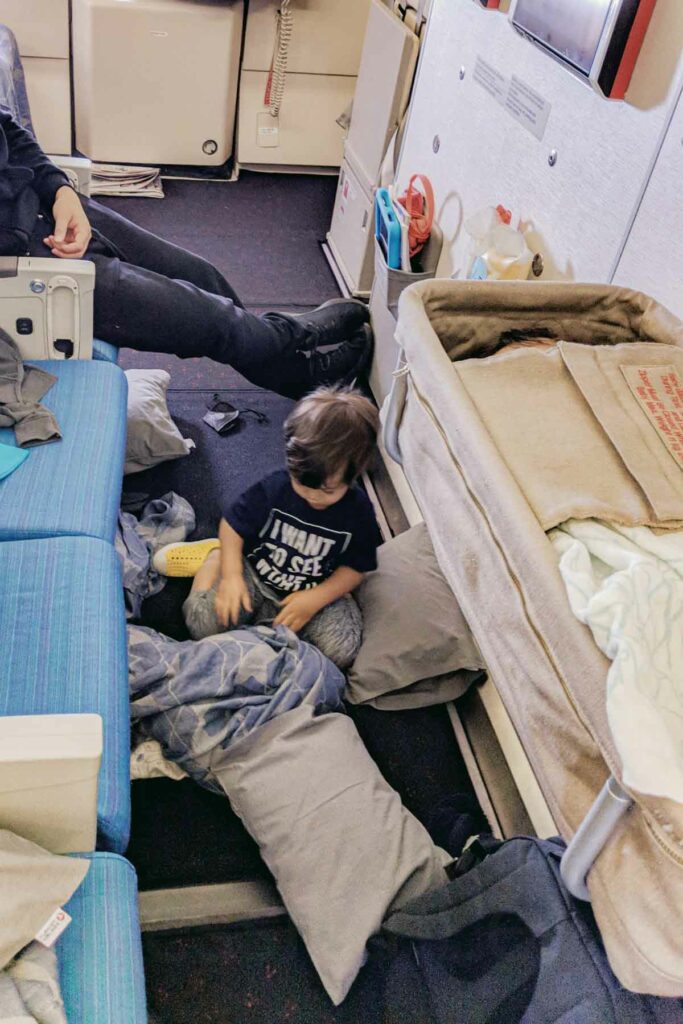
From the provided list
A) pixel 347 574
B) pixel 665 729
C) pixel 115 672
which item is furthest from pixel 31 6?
pixel 665 729

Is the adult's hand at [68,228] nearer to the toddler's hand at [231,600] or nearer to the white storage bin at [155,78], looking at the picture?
the toddler's hand at [231,600]

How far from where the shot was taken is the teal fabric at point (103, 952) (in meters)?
0.89

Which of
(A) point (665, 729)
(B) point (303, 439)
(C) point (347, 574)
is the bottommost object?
(C) point (347, 574)

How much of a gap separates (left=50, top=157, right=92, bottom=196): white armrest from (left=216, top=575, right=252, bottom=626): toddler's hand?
3.67 ft

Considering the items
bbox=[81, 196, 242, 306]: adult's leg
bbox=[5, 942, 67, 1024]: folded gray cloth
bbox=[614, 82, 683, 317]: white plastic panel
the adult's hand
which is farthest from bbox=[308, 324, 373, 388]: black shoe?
bbox=[5, 942, 67, 1024]: folded gray cloth

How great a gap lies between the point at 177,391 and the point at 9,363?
0.77m

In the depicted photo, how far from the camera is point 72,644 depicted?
1.24 meters

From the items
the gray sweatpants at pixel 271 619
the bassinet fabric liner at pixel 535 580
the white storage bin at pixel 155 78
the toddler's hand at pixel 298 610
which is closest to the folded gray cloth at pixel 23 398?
the gray sweatpants at pixel 271 619

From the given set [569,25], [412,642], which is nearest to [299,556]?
[412,642]

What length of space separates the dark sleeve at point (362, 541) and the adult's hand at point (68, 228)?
2.91 ft

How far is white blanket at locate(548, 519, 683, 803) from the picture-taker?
61 cm

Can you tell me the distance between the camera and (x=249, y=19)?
324cm

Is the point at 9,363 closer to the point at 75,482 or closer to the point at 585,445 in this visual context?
the point at 75,482

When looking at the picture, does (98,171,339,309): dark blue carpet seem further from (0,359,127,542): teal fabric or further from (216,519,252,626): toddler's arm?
(216,519,252,626): toddler's arm
